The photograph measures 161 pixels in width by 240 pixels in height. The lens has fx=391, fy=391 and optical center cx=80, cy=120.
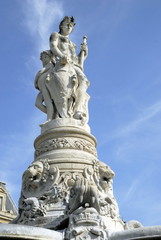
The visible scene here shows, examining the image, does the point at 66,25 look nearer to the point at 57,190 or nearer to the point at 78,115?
the point at 78,115

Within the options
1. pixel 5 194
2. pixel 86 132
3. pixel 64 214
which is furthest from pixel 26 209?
pixel 5 194

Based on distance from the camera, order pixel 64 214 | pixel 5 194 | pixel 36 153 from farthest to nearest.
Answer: pixel 5 194 < pixel 36 153 < pixel 64 214

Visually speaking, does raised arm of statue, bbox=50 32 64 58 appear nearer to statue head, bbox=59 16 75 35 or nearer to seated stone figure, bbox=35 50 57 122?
seated stone figure, bbox=35 50 57 122

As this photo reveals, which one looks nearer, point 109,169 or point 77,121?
point 109,169

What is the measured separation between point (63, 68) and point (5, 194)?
19.3m

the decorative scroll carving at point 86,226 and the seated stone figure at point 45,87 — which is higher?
the seated stone figure at point 45,87

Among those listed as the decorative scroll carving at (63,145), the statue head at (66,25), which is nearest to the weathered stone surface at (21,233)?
the decorative scroll carving at (63,145)

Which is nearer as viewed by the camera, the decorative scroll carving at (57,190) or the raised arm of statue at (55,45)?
the decorative scroll carving at (57,190)

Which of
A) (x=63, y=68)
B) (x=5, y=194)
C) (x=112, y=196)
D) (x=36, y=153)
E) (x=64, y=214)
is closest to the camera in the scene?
(x=64, y=214)

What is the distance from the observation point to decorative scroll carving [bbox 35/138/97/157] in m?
10.6

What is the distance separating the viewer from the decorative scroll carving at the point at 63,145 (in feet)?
34.8

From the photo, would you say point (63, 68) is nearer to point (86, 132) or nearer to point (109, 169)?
point (86, 132)

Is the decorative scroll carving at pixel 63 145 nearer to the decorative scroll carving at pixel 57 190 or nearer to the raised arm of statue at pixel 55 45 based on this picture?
the decorative scroll carving at pixel 57 190

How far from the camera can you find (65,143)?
419 inches
